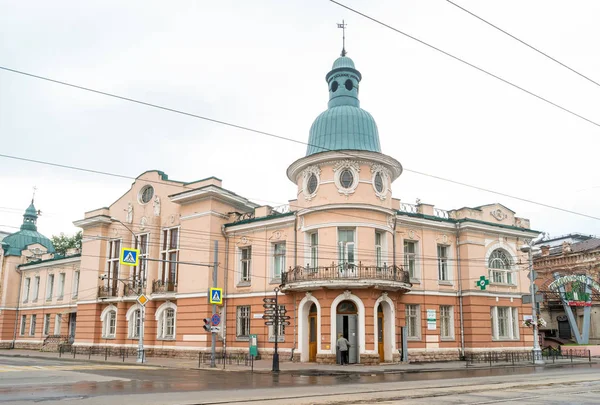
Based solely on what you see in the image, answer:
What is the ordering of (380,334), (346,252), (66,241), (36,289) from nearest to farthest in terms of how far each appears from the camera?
(346,252), (380,334), (36,289), (66,241)

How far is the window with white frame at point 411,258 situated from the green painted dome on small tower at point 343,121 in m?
5.73

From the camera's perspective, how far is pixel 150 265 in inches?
1438

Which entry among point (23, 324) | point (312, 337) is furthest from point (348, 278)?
point (23, 324)

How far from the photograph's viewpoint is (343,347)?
1049 inches

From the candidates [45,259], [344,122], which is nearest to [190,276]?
[344,122]

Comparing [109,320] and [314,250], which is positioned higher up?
[314,250]

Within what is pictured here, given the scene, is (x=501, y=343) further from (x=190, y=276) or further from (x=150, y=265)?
(x=150, y=265)

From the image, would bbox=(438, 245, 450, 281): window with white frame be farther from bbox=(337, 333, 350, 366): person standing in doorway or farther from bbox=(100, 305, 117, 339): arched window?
bbox=(100, 305, 117, 339): arched window

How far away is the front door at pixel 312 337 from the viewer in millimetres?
29219

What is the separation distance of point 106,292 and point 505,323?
26329 mm

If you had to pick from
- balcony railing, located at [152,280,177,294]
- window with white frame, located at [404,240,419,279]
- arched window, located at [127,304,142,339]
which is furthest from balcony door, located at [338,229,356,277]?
arched window, located at [127,304,142,339]

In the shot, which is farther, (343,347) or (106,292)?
(106,292)

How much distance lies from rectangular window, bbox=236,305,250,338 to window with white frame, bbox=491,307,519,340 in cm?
1430

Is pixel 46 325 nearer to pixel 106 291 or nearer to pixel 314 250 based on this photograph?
pixel 106 291
